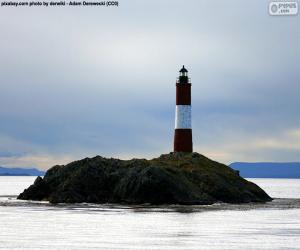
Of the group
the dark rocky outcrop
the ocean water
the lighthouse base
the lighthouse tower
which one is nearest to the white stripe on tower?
the lighthouse tower

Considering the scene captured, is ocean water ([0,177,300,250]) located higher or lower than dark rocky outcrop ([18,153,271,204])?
lower

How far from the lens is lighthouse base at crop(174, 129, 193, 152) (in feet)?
235

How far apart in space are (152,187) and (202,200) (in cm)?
439

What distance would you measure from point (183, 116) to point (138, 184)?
Result: 513 inches

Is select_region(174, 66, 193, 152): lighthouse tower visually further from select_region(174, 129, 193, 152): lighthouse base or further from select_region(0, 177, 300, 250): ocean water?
select_region(0, 177, 300, 250): ocean water

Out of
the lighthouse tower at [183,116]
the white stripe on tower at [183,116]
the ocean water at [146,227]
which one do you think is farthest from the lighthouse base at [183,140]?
the ocean water at [146,227]

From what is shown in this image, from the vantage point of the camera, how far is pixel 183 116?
71125 millimetres

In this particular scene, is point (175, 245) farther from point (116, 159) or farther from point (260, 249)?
point (116, 159)

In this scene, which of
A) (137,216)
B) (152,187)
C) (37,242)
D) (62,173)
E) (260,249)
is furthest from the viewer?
(62,173)

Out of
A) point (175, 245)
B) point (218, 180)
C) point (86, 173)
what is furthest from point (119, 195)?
point (175, 245)

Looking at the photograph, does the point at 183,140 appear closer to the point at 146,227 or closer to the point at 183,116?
the point at 183,116

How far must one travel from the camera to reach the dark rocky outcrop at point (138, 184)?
5994 centimetres

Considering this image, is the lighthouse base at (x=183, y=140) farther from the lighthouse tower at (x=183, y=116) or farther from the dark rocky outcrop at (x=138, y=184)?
the dark rocky outcrop at (x=138, y=184)

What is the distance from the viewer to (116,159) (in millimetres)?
67062
